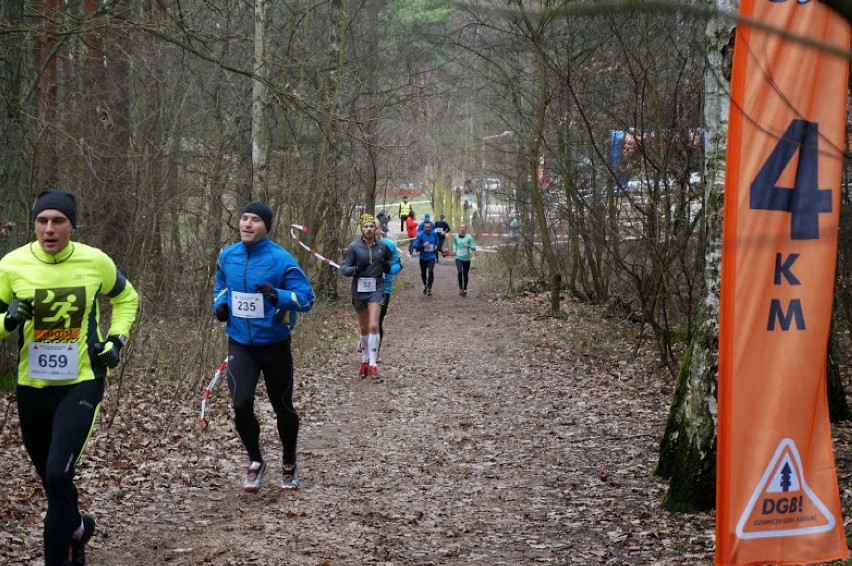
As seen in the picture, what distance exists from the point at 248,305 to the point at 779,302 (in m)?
4.07

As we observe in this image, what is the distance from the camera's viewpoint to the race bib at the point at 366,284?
13.2 meters

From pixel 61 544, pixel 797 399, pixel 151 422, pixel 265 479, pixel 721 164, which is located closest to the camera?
pixel 797 399

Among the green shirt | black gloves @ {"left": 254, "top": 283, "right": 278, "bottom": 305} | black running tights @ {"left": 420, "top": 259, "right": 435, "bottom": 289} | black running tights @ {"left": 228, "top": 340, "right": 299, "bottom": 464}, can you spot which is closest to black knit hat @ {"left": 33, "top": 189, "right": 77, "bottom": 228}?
black gloves @ {"left": 254, "top": 283, "right": 278, "bottom": 305}

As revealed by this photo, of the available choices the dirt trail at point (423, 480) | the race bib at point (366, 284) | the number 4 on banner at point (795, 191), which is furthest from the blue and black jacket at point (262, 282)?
the race bib at point (366, 284)

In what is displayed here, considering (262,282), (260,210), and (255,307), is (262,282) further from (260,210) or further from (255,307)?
(260,210)

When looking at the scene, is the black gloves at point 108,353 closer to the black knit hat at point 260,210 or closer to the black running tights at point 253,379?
the black running tights at point 253,379

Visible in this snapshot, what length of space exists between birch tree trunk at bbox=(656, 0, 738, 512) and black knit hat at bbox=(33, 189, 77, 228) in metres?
4.05

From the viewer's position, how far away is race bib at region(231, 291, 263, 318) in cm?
708

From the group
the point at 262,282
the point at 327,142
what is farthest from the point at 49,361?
the point at 327,142

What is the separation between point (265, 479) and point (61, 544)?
3.13 meters

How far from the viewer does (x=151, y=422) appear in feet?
32.4

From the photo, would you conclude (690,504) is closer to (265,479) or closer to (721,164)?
(721,164)

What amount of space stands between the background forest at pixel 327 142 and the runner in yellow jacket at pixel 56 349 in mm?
2359

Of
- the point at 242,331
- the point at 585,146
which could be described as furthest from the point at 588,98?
the point at 242,331
